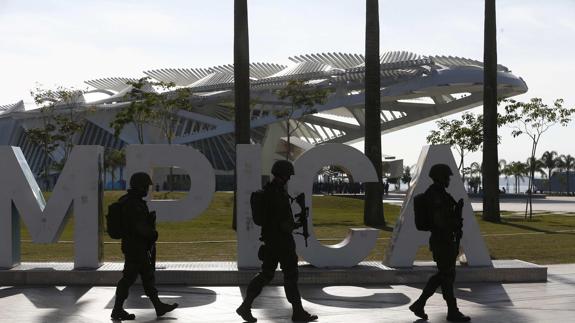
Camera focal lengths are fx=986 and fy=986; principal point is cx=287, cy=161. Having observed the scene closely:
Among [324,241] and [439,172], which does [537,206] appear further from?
[439,172]

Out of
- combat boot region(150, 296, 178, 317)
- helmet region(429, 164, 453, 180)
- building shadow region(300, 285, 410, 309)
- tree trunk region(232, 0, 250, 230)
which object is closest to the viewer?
helmet region(429, 164, 453, 180)

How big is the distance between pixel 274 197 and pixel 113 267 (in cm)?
508

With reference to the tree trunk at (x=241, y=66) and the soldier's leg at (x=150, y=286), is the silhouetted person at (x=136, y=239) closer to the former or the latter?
the soldier's leg at (x=150, y=286)

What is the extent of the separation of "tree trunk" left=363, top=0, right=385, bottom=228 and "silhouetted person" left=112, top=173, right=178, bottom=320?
1738cm

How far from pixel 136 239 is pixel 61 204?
4316 millimetres

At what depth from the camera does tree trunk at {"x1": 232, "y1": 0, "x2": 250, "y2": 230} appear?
2553cm

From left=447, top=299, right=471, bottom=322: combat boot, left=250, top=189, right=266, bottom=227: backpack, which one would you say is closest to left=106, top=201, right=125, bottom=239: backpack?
left=250, top=189, right=266, bottom=227: backpack

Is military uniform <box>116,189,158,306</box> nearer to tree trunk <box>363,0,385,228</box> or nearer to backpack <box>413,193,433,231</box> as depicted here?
backpack <box>413,193,433,231</box>

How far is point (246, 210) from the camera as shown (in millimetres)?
14273

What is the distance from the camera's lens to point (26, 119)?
101500mm

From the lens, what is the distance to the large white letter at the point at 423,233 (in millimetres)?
14336

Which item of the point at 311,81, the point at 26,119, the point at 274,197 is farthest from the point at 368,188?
the point at 26,119

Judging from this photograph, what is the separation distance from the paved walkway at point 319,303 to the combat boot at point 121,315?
0.47 feet

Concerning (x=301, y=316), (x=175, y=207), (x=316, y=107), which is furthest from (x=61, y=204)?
(x=316, y=107)
